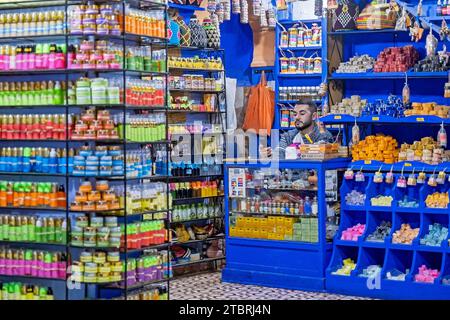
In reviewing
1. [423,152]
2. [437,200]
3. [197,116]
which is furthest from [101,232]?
[197,116]

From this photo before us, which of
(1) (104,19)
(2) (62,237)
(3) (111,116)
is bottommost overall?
(2) (62,237)

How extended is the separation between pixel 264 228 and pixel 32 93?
11.6 feet

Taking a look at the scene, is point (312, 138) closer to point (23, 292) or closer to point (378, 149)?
point (378, 149)

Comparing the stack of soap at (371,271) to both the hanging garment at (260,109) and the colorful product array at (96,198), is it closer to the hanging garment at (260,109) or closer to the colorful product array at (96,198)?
the colorful product array at (96,198)

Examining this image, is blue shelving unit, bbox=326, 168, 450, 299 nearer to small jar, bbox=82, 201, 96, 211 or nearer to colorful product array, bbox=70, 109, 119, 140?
small jar, bbox=82, 201, 96, 211

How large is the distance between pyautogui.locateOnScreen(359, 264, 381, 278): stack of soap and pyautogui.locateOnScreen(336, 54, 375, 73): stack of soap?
102 inches

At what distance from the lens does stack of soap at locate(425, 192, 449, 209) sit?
10.4m

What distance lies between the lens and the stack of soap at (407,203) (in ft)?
34.9

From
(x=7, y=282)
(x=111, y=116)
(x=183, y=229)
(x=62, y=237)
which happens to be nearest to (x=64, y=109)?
(x=111, y=116)

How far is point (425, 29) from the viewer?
11719mm

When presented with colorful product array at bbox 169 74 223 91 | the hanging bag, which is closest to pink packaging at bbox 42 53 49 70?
colorful product array at bbox 169 74 223 91

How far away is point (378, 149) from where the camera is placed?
36.4 ft

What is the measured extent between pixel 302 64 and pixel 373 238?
12.8 ft
